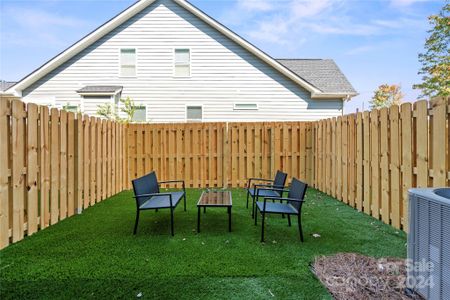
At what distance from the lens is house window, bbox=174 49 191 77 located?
12.6 metres

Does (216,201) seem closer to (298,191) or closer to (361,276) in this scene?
(298,191)

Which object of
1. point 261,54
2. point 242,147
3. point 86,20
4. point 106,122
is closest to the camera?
point 106,122

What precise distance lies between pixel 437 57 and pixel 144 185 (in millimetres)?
23318

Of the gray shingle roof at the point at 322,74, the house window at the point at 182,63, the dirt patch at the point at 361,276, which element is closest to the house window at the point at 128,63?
the house window at the point at 182,63

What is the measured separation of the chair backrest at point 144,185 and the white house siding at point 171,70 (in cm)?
709

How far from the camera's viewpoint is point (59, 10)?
34.7ft

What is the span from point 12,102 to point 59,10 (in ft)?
28.2

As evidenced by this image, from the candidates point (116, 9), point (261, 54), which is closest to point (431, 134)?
point (261, 54)

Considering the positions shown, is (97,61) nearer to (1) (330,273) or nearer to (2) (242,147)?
(2) (242,147)

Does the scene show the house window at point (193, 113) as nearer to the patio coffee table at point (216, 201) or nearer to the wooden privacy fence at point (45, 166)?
the wooden privacy fence at point (45, 166)

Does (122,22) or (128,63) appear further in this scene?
(128,63)

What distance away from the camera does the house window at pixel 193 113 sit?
1259 cm

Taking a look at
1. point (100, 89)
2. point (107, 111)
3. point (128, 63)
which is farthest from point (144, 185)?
point (128, 63)

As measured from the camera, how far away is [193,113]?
1263 cm
